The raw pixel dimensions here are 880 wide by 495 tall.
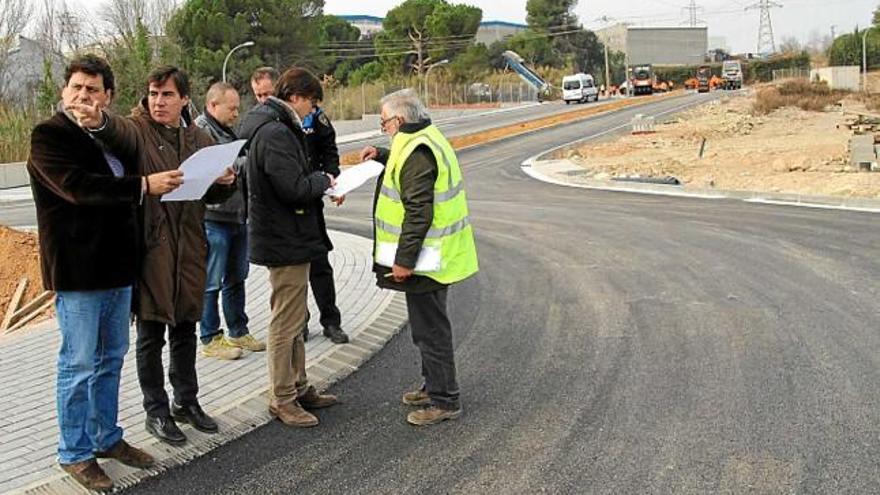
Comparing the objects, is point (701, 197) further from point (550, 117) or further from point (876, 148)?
point (550, 117)

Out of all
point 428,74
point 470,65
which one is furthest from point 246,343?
point 470,65

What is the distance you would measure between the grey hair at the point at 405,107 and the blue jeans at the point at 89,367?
175 cm

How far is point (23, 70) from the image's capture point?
151 feet

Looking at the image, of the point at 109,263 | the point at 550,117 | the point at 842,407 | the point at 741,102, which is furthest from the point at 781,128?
the point at 109,263

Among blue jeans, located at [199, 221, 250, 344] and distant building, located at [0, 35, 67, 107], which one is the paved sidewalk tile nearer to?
blue jeans, located at [199, 221, 250, 344]

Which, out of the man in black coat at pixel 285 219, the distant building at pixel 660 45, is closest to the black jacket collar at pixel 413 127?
the man in black coat at pixel 285 219

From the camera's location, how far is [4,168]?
2803 cm

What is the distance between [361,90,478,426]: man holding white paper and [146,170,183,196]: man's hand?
1308mm

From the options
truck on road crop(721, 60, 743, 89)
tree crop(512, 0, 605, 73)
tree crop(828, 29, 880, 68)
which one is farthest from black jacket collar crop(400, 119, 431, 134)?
tree crop(512, 0, 605, 73)

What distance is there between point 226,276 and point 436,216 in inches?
85.6

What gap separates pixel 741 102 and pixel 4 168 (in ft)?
135

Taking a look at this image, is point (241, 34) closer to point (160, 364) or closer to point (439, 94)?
point (439, 94)

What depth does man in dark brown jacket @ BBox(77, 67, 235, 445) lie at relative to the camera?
4.39 metres

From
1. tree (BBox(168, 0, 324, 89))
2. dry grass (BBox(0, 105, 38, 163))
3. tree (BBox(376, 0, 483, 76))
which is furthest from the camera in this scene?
tree (BBox(376, 0, 483, 76))
